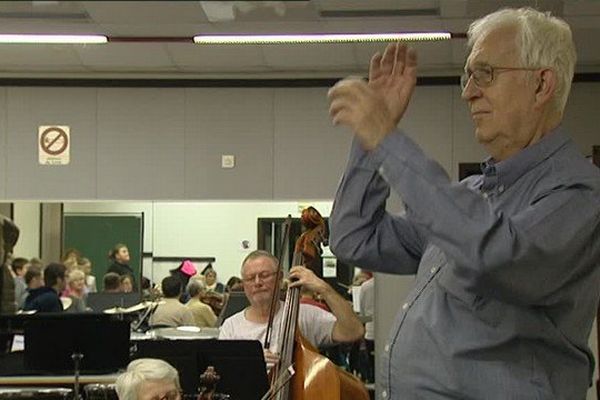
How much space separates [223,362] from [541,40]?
3398 millimetres

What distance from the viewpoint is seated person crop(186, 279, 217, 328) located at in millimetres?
9047

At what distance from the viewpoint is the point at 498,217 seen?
1.47m

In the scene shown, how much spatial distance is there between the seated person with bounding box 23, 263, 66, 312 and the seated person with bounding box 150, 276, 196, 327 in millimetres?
780

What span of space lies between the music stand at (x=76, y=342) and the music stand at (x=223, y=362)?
1.27 meters

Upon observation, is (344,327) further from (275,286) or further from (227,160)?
(227,160)

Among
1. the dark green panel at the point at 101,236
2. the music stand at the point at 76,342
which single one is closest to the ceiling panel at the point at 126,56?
the dark green panel at the point at 101,236

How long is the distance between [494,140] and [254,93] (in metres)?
8.43

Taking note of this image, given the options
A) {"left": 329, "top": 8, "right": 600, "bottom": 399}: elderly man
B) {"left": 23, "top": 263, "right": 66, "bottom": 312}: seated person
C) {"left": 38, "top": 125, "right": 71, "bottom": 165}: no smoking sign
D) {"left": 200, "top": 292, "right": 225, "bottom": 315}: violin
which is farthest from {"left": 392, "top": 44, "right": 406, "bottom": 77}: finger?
{"left": 38, "top": 125, "right": 71, "bottom": 165}: no smoking sign

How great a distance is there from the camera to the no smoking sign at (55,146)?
998 centimetres

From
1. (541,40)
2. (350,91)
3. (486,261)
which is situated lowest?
(486,261)

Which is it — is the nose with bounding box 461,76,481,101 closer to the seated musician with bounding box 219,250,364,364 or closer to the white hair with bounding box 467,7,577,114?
the white hair with bounding box 467,7,577,114

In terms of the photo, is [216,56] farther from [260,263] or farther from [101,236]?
[260,263]

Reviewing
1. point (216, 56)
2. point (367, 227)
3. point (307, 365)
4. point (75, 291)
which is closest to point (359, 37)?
point (216, 56)

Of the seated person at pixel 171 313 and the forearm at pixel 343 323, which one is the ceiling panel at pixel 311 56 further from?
the forearm at pixel 343 323
